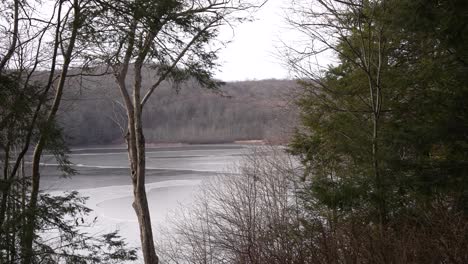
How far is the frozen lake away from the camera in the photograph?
1678 centimetres

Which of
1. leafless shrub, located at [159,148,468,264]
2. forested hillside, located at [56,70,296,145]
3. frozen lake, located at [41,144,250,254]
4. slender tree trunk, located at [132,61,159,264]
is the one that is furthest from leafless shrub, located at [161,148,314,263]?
forested hillside, located at [56,70,296,145]

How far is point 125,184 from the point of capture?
24516mm

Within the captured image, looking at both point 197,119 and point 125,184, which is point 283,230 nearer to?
point 125,184

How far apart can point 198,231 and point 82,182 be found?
39.2 ft

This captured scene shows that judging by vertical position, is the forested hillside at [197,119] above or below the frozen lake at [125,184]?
above

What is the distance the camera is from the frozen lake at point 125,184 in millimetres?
16777

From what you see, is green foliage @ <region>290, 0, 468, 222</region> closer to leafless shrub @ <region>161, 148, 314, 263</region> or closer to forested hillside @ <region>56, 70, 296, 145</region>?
leafless shrub @ <region>161, 148, 314, 263</region>

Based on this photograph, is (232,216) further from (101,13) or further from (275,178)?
(101,13)

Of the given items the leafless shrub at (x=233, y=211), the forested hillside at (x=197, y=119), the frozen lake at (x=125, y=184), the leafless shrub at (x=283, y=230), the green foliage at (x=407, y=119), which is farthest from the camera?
the forested hillside at (x=197, y=119)

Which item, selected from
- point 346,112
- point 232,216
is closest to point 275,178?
point 232,216

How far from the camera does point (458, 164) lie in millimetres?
6621

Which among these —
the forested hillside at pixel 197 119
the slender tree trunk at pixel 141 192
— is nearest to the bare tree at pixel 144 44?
the slender tree trunk at pixel 141 192

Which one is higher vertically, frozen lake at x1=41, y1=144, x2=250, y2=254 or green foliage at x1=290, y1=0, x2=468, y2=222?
green foliage at x1=290, y1=0, x2=468, y2=222

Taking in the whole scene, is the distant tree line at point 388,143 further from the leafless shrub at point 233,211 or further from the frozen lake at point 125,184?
the frozen lake at point 125,184
